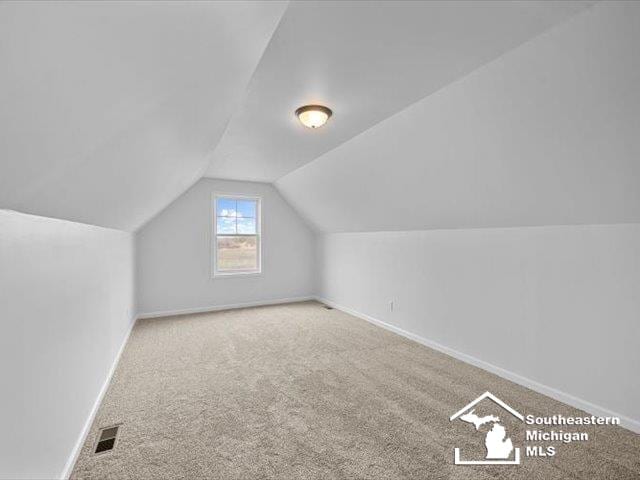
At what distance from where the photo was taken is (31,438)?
1256 mm

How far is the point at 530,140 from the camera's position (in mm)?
1992

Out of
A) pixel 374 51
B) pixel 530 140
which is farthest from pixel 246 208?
pixel 530 140

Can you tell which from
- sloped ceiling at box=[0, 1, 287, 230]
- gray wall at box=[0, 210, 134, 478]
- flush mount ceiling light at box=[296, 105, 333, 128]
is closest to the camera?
sloped ceiling at box=[0, 1, 287, 230]

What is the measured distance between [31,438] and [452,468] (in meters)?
2.03

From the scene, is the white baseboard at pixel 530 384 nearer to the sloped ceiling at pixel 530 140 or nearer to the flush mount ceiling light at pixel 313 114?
the sloped ceiling at pixel 530 140

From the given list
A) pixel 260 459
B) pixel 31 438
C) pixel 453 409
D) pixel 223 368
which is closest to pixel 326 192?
pixel 223 368

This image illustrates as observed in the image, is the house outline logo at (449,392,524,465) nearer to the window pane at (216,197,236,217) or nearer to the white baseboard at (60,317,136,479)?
the white baseboard at (60,317,136,479)

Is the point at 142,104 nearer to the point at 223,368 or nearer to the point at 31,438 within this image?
the point at 31,438

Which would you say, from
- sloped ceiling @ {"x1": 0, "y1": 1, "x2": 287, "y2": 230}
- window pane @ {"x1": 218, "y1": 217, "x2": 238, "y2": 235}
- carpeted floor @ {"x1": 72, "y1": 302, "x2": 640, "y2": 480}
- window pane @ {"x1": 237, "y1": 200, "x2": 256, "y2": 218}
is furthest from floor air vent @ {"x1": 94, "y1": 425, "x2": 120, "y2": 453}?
window pane @ {"x1": 237, "y1": 200, "x2": 256, "y2": 218}

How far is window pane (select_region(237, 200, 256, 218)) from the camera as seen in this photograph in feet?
18.4

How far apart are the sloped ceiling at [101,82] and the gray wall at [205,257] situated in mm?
3243

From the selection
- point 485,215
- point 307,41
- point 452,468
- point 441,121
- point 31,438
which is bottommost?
point 452,468

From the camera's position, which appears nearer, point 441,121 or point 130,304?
point 441,121

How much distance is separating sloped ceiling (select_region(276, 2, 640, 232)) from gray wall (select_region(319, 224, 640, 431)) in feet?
0.67
